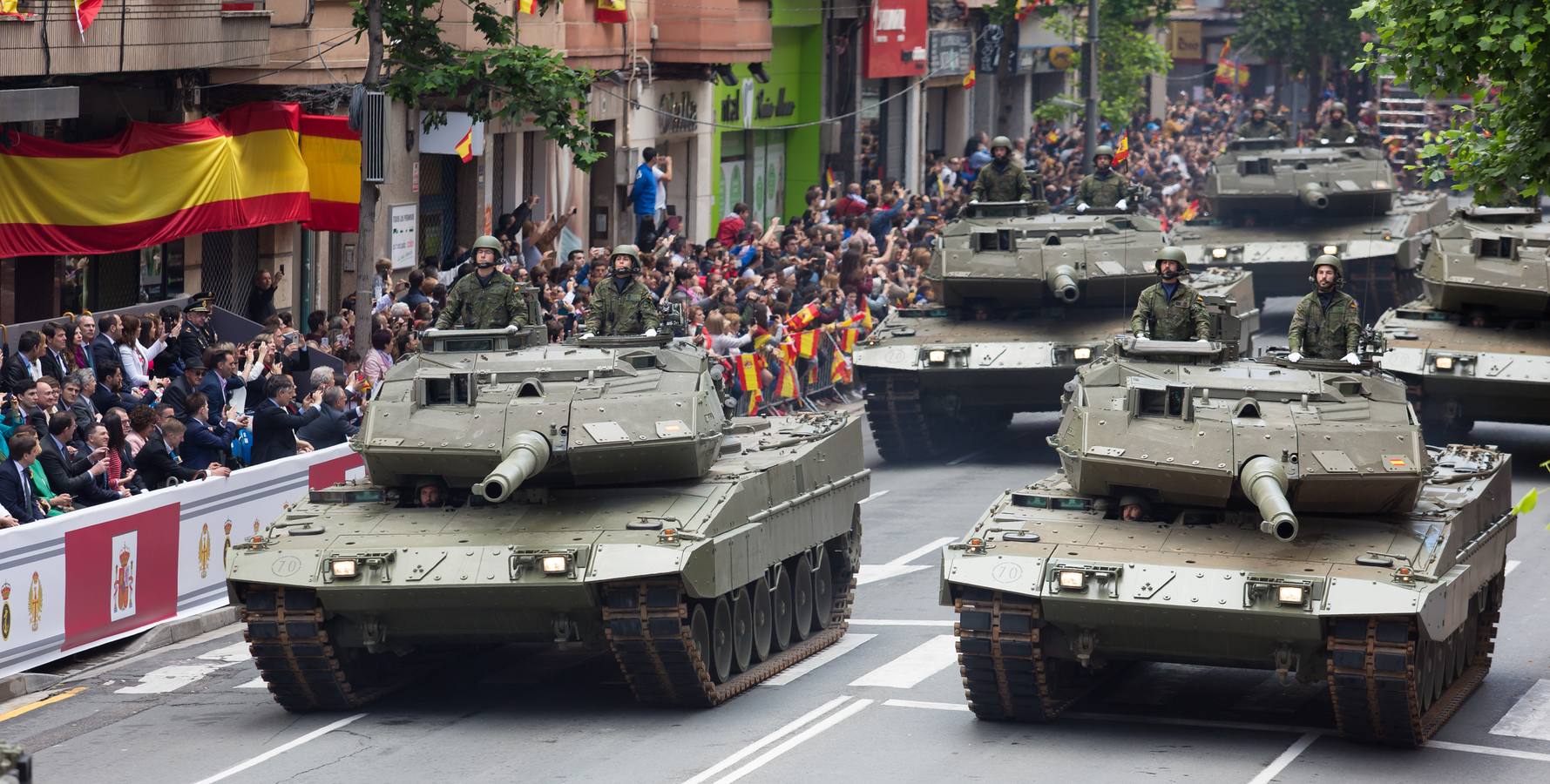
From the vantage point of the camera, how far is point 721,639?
55.5 feet

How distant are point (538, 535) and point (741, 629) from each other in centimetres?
204

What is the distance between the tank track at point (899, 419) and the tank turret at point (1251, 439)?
963 cm

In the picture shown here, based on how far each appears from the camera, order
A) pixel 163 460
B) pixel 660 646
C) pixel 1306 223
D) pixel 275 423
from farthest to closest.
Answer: pixel 1306 223, pixel 275 423, pixel 163 460, pixel 660 646

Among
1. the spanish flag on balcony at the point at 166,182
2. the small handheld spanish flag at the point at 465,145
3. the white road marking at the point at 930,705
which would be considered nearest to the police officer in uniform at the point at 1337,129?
the small handheld spanish flag at the point at 465,145

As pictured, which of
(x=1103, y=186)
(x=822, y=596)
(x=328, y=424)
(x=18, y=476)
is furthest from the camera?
(x=1103, y=186)

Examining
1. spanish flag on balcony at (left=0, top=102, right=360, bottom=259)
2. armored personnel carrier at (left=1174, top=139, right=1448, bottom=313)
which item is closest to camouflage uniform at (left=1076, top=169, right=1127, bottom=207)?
armored personnel carrier at (left=1174, top=139, right=1448, bottom=313)

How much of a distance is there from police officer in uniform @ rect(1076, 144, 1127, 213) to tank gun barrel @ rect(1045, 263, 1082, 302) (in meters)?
4.25

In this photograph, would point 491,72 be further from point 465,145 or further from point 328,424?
point 465,145

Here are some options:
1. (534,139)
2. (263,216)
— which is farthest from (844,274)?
(263,216)

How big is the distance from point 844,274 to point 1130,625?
18491 millimetres

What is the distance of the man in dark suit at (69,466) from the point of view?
18.1m

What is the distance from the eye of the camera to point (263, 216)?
27234 mm

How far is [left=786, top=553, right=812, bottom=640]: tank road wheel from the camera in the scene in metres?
18.8

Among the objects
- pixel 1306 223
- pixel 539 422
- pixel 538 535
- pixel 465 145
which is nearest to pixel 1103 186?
pixel 1306 223
